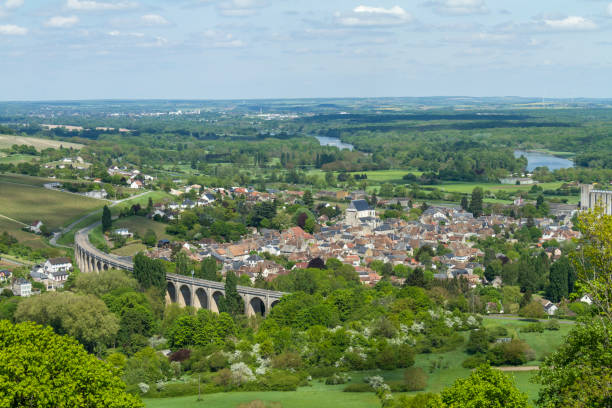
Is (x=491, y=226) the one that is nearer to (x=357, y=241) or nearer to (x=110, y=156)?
(x=357, y=241)

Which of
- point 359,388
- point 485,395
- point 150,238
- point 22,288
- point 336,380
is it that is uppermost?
point 485,395

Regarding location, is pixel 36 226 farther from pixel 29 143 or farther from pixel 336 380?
pixel 29 143

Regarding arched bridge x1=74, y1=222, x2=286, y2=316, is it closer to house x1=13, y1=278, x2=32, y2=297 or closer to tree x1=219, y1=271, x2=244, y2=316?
tree x1=219, y1=271, x2=244, y2=316

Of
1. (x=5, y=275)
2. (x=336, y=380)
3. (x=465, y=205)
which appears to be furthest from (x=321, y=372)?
(x=465, y=205)

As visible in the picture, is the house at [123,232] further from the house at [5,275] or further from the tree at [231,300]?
the tree at [231,300]

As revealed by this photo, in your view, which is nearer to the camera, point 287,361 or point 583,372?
point 583,372

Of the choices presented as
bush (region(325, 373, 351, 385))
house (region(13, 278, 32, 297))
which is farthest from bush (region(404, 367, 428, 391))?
house (region(13, 278, 32, 297))
